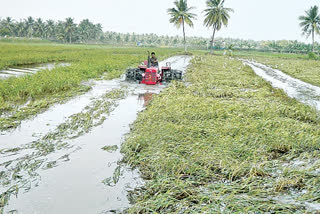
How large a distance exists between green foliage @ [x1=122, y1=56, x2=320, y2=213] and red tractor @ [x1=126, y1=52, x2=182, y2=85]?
5573 millimetres

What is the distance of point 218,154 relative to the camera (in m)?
4.34

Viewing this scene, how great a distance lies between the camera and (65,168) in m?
4.27

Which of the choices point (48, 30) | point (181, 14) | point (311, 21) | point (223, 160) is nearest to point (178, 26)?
point (181, 14)

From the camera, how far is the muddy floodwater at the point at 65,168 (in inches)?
132

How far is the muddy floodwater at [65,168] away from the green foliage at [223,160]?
0.38 metres

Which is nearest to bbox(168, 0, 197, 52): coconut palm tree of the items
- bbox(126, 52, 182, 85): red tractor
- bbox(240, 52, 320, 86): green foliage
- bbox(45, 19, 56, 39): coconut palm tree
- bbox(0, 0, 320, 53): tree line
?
bbox(0, 0, 320, 53): tree line

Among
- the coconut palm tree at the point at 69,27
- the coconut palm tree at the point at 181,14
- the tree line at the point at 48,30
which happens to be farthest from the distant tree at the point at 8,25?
the coconut palm tree at the point at 181,14

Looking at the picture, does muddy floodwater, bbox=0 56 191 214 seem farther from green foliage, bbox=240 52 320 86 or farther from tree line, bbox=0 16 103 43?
tree line, bbox=0 16 103 43

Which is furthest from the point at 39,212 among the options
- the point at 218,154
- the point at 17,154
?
the point at 218,154

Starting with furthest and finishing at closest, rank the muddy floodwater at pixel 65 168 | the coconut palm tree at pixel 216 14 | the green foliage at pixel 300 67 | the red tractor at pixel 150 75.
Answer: the coconut palm tree at pixel 216 14 → the green foliage at pixel 300 67 → the red tractor at pixel 150 75 → the muddy floodwater at pixel 65 168

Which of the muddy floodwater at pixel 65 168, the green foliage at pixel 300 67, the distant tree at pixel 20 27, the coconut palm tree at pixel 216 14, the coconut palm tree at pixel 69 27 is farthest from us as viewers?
the distant tree at pixel 20 27

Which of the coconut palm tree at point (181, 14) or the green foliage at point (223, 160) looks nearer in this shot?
the green foliage at point (223, 160)

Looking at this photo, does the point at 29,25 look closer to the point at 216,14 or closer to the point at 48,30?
the point at 48,30

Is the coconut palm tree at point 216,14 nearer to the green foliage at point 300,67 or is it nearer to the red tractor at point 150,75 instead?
the green foliage at point 300,67
